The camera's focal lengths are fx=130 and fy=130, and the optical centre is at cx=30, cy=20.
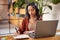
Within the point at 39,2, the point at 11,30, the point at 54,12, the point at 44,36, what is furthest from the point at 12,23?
the point at 44,36

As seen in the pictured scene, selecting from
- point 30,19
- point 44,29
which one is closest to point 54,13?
point 30,19

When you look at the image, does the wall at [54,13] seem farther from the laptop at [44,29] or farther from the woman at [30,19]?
the laptop at [44,29]

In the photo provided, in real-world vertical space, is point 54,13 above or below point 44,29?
above

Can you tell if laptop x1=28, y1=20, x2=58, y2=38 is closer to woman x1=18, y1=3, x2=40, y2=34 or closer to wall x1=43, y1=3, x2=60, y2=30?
woman x1=18, y1=3, x2=40, y2=34

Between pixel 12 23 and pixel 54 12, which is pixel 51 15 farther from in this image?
pixel 12 23

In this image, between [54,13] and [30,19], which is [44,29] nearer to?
[30,19]

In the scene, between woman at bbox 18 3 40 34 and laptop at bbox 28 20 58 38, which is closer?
laptop at bbox 28 20 58 38

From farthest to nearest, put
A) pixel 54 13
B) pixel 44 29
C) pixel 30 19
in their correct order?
pixel 54 13, pixel 30 19, pixel 44 29

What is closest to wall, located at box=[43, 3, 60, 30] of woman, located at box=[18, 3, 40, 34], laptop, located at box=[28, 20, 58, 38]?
woman, located at box=[18, 3, 40, 34]

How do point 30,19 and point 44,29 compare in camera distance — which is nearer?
point 44,29

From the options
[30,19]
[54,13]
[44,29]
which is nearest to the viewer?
[44,29]

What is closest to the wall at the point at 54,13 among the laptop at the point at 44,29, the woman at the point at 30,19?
the woman at the point at 30,19

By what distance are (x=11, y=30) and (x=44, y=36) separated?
3.08 meters

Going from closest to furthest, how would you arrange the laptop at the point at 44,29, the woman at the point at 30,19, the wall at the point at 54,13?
the laptop at the point at 44,29 < the woman at the point at 30,19 < the wall at the point at 54,13
